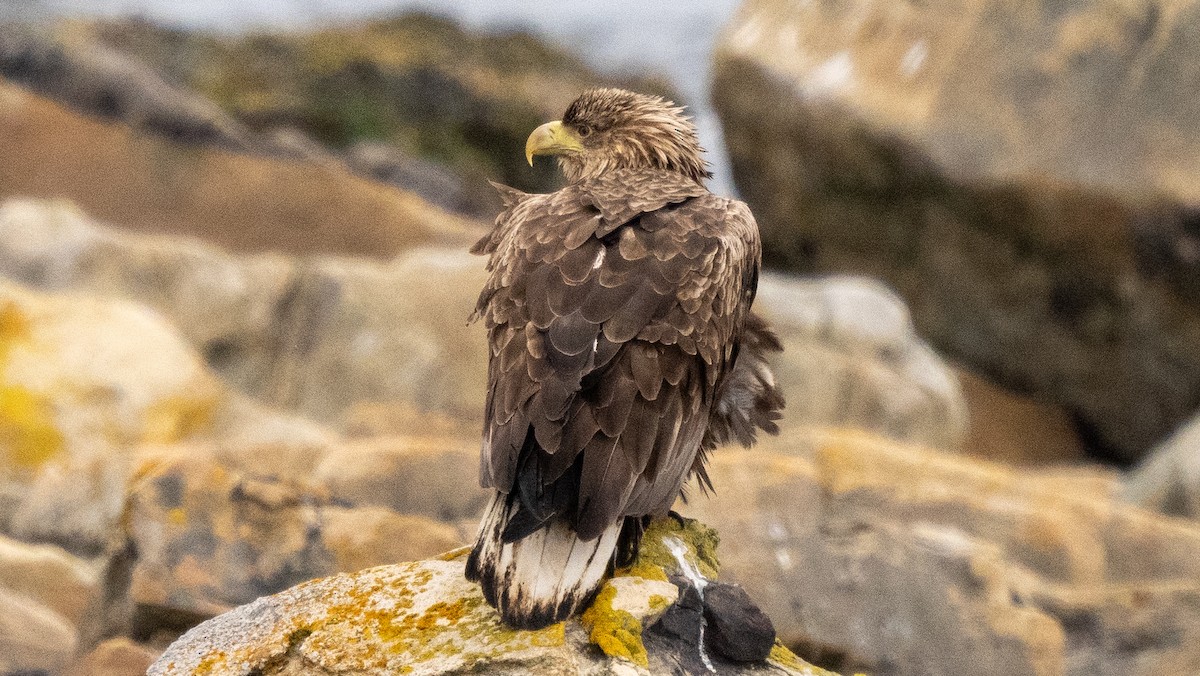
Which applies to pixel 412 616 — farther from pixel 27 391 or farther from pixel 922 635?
pixel 27 391

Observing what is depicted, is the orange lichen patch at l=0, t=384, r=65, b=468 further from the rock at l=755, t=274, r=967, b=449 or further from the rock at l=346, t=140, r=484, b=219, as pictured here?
the rock at l=346, t=140, r=484, b=219

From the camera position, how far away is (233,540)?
21.7ft

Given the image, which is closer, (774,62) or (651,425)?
(651,425)

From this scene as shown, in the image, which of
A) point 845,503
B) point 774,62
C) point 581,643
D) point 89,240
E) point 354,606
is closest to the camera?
point 581,643

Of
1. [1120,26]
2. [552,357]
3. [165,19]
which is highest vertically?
[165,19]

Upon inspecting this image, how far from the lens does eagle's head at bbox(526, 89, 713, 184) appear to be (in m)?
5.36

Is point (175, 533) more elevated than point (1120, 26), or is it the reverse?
point (1120, 26)

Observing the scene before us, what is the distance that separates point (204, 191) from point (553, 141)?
13.5 metres

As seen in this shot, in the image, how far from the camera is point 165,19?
33.4 metres

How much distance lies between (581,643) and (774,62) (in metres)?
14.4

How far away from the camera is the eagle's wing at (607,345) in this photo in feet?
12.8

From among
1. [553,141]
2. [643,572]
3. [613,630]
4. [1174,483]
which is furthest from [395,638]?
[1174,483]

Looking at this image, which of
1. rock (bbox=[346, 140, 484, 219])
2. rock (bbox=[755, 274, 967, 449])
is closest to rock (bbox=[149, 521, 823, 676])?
rock (bbox=[755, 274, 967, 449])

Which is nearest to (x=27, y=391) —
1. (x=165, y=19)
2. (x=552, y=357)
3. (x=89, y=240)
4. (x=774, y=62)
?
(x=89, y=240)
